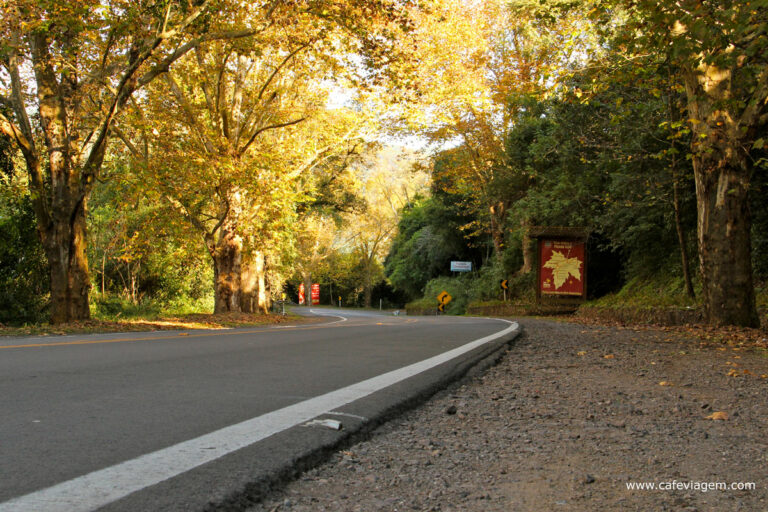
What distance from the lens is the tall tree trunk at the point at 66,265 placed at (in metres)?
14.2

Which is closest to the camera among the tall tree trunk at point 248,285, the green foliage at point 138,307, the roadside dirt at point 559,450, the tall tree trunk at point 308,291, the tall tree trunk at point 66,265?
the roadside dirt at point 559,450

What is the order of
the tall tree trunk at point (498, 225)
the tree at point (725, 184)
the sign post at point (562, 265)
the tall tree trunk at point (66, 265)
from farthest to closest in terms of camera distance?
the tall tree trunk at point (498, 225), the sign post at point (562, 265), the tall tree trunk at point (66, 265), the tree at point (725, 184)

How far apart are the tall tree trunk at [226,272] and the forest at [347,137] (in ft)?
0.25

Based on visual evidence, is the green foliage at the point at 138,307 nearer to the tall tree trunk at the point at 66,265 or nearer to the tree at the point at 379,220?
the tall tree trunk at the point at 66,265

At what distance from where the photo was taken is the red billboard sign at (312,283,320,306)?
87750 mm

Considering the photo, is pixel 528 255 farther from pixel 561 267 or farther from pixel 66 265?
pixel 66 265

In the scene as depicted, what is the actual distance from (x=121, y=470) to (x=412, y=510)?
1.18 m

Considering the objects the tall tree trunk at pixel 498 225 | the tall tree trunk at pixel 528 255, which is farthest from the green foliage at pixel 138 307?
the tall tree trunk at pixel 498 225

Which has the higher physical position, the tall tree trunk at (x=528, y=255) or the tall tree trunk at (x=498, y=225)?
the tall tree trunk at (x=498, y=225)

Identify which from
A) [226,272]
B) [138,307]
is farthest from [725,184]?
[138,307]

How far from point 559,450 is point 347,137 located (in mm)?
19766

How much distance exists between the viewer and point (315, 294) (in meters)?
88.8

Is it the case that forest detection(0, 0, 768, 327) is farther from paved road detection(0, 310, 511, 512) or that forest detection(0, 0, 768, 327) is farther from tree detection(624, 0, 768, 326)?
paved road detection(0, 310, 511, 512)

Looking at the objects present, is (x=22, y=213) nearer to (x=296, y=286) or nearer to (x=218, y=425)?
(x=218, y=425)
